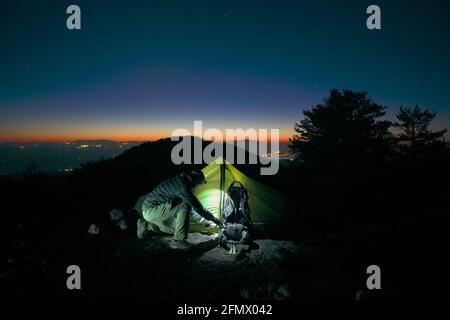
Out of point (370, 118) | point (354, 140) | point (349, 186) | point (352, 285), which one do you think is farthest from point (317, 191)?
point (352, 285)

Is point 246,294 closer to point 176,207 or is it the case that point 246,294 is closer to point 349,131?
point 176,207

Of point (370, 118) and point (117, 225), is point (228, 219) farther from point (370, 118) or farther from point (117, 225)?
point (370, 118)

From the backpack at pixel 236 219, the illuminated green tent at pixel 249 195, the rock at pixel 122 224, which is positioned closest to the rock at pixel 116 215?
the rock at pixel 122 224

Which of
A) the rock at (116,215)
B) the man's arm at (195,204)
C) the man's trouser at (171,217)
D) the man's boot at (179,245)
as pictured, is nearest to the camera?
the man's boot at (179,245)

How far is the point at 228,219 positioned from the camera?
21.8 ft

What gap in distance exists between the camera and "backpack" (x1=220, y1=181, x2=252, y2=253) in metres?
6.37

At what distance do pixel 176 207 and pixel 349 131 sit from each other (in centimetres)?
1916

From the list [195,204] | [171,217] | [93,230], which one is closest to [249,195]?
[195,204]

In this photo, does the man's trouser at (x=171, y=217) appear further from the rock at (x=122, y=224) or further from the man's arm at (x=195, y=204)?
the rock at (x=122, y=224)

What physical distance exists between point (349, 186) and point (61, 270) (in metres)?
16.8

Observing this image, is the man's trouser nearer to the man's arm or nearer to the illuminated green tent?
the man's arm

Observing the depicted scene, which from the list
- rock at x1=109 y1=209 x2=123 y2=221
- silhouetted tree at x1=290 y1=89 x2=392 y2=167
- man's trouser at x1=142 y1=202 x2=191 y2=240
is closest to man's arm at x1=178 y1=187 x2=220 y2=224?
man's trouser at x1=142 y1=202 x2=191 y2=240

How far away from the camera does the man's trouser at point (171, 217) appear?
645 centimetres

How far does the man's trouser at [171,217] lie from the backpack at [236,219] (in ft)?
3.17
